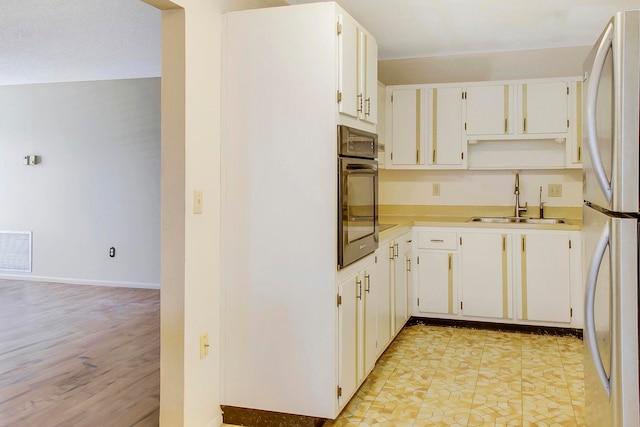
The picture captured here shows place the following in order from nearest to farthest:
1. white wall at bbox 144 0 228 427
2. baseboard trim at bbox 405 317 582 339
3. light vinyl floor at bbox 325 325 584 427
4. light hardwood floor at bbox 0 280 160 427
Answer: white wall at bbox 144 0 228 427 → light vinyl floor at bbox 325 325 584 427 → light hardwood floor at bbox 0 280 160 427 → baseboard trim at bbox 405 317 582 339

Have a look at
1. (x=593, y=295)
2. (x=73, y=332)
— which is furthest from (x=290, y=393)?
(x=73, y=332)

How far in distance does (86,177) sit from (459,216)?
13.6 ft

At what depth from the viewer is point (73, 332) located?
14.2 feet

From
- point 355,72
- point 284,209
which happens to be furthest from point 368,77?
point 284,209

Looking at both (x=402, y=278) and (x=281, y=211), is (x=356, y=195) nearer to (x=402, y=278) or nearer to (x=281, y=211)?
(x=281, y=211)

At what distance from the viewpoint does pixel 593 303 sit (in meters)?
1.57

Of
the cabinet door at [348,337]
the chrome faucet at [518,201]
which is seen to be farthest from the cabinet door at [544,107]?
the cabinet door at [348,337]

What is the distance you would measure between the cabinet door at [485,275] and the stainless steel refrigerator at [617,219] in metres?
2.71

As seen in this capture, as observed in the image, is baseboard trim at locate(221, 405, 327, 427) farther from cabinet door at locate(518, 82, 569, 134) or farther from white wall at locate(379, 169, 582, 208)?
cabinet door at locate(518, 82, 569, 134)

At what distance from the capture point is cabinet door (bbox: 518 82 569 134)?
14.0 ft

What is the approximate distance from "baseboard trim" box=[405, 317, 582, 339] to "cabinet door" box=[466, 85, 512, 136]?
60.2 inches

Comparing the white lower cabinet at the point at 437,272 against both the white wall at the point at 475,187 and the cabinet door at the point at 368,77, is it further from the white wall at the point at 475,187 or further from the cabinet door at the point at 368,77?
the cabinet door at the point at 368,77

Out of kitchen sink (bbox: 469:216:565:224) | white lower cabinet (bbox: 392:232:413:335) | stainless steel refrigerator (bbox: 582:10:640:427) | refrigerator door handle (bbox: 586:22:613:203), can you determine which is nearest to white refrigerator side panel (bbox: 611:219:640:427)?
stainless steel refrigerator (bbox: 582:10:640:427)

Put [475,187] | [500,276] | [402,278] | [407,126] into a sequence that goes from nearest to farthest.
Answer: [402,278] → [500,276] → [407,126] → [475,187]
